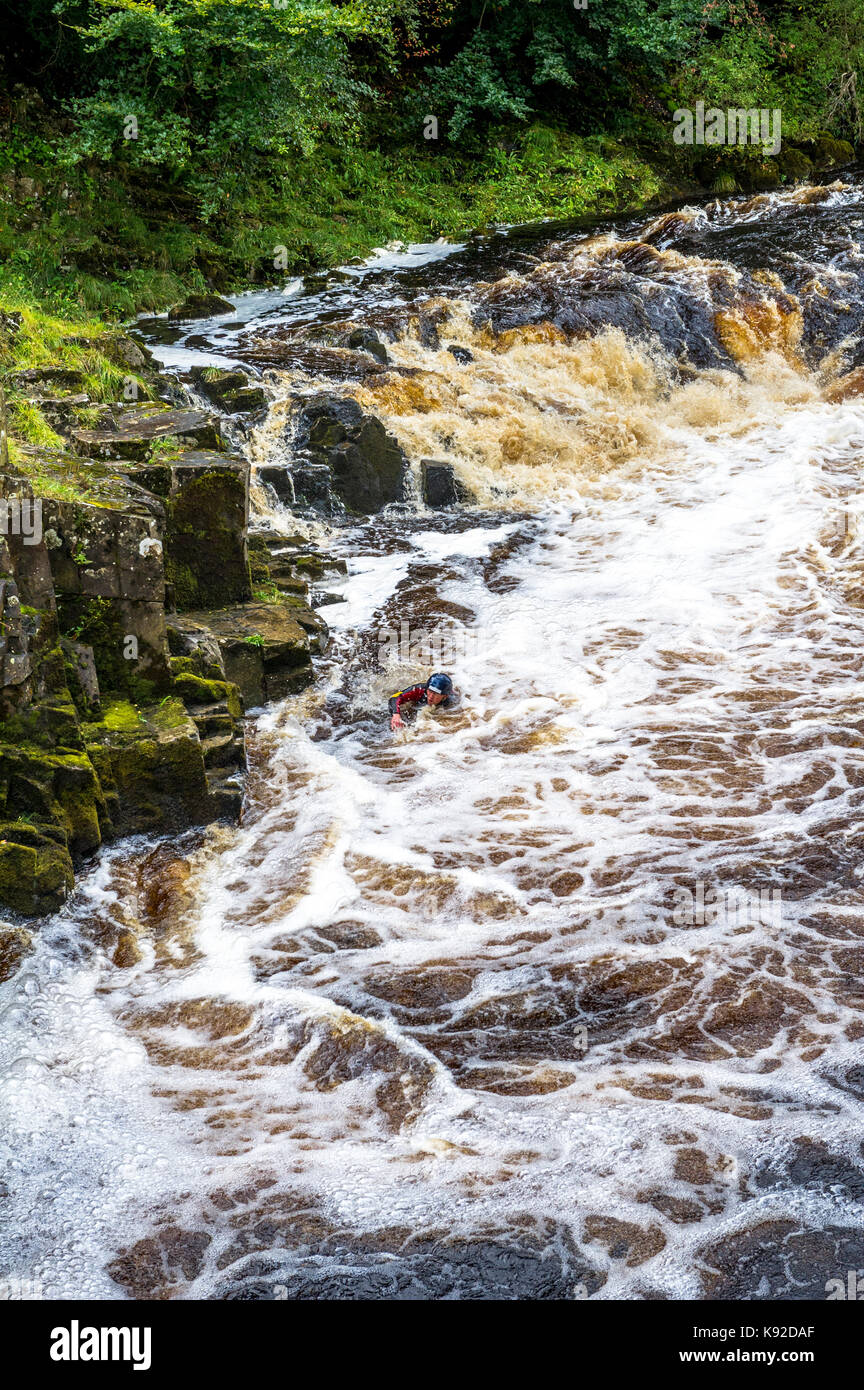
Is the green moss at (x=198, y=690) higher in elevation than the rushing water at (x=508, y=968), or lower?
higher

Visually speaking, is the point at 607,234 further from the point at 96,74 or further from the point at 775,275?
the point at 96,74

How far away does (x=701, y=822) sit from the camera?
617 cm

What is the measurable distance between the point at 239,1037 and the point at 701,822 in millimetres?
2783

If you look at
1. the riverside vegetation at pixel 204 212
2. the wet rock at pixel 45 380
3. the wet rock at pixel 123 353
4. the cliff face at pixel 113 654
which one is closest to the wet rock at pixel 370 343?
the riverside vegetation at pixel 204 212

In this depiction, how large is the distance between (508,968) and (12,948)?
2.35m

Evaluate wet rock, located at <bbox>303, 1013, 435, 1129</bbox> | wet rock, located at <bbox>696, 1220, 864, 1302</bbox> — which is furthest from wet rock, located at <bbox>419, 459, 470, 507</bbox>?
wet rock, located at <bbox>696, 1220, 864, 1302</bbox>

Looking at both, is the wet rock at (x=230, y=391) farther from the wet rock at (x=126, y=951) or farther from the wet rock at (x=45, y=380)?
the wet rock at (x=126, y=951)

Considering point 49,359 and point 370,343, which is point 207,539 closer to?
point 49,359

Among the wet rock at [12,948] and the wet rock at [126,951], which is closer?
the wet rock at [12,948]

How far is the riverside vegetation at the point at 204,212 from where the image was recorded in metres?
6.17

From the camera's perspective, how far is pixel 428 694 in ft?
25.1

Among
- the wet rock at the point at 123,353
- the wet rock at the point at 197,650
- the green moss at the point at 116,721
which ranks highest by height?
the wet rock at the point at 123,353

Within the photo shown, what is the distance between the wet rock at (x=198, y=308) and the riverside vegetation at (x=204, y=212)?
0.04 meters

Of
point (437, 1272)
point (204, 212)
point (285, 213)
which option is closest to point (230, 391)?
point (204, 212)
